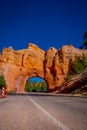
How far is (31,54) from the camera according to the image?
278 ft

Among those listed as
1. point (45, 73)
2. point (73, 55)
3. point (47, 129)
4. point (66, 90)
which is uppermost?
point (73, 55)

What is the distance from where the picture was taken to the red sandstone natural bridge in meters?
82.4

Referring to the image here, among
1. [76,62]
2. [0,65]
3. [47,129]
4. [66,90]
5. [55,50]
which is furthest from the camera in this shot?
[55,50]

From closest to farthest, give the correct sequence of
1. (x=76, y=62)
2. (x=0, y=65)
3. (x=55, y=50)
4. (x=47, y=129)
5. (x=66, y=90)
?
(x=47, y=129) → (x=66, y=90) → (x=76, y=62) → (x=0, y=65) → (x=55, y=50)

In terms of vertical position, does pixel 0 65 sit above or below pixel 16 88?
above

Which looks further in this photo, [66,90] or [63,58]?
[63,58]

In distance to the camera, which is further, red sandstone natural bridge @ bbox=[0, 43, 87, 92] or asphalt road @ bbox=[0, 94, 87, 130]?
red sandstone natural bridge @ bbox=[0, 43, 87, 92]

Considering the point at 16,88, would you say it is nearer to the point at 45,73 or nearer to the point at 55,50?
the point at 45,73

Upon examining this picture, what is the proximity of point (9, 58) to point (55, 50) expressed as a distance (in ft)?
55.4

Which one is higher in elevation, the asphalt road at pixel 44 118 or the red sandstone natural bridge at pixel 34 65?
the red sandstone natural bridge at pixel 34 65

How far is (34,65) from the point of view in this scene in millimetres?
84188

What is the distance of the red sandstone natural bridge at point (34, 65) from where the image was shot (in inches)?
3246

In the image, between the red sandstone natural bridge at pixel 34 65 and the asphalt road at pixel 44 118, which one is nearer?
the asphalt road at pixel 44 118

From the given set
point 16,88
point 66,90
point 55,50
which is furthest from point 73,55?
point 66,90
